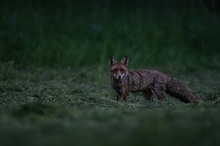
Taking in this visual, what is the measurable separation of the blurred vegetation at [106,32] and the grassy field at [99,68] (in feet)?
0.10

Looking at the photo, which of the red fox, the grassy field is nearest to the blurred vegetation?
the grassy field

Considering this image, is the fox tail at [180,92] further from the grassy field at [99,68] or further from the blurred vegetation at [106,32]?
the blurred vegetation at [106,32]

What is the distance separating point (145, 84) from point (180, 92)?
0.64 m

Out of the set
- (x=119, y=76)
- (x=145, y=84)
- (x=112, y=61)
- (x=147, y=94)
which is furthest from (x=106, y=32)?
(x=119, y=76)

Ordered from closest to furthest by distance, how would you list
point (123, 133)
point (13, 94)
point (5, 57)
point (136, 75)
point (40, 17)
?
point (123, 133), point (13, 94), point (136, 75), point (5, 57), point (40, 17)

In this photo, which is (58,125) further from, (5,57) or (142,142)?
(5,57)

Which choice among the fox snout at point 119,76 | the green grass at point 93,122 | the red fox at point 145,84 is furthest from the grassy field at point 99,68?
the fox snout at point 119,76

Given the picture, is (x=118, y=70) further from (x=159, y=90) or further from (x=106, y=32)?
(x=106, y=32)

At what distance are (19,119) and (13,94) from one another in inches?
144

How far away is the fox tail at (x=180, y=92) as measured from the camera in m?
9.82

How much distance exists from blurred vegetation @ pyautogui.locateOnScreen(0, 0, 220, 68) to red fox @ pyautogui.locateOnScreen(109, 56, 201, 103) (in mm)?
4605

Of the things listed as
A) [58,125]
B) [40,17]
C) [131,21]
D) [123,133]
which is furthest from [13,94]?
[131,21]

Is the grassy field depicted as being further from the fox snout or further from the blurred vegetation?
the fox snout

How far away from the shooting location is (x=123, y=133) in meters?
4.85
